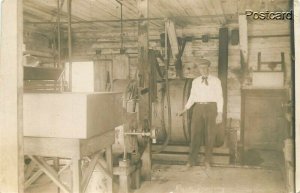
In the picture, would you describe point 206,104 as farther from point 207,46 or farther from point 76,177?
point 76,177

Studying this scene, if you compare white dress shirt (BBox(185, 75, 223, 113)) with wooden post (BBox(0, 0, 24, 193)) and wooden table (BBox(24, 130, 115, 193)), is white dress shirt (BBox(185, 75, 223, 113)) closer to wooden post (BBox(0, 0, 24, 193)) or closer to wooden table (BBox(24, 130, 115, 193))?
wooden table (BBox(24, 130, 115, 193))

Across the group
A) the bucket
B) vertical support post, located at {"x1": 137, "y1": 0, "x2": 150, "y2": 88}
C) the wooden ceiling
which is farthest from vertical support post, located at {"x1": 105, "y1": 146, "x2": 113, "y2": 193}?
the wooden ceiling

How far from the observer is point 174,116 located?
26.2 ft

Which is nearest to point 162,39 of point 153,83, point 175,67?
point 175,67

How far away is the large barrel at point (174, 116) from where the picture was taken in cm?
793

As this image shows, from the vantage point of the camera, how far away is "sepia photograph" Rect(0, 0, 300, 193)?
3.30 meters

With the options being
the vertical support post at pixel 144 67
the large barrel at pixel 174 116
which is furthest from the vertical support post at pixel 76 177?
the large barrel at pixel 174 116

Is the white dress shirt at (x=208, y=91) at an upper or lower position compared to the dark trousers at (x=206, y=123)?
upper

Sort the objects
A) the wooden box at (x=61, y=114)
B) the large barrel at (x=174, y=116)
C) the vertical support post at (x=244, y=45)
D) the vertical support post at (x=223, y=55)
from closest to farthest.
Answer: the wooden box at (x=61, y=114) → the large barrel at (x=174, y=116) → the vertical support post at (x=244, y=45) → the vertical support post at (x=223, y=55)

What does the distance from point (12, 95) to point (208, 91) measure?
176 inches

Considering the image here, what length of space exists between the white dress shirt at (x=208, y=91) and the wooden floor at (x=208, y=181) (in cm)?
134

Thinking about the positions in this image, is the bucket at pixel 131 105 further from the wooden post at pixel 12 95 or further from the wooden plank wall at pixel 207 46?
the wooden plank wall at pixel 207 46

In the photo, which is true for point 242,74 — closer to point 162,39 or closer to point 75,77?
point 162,39

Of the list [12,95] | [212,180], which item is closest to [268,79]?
[212,180]
